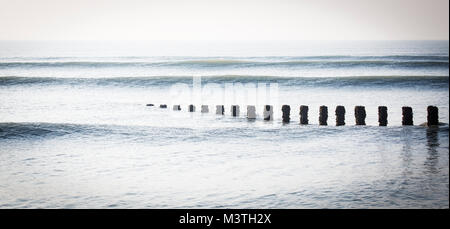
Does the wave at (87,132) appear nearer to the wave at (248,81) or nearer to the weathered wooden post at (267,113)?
the weathered wooden post at (267,113)

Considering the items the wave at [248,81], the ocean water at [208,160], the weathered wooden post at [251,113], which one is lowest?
the ocean water at [208,160]

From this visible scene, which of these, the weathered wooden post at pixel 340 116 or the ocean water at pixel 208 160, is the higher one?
the weathered wooden post at pixel 340 116

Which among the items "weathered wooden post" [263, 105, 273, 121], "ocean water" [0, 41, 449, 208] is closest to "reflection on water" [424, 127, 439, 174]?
"ocean water" [0, 41, 449, 208]

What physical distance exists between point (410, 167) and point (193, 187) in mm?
3450

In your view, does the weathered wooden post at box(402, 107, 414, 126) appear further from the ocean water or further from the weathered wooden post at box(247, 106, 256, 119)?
the weathered wooden post at box(247, 106, 256, 119)

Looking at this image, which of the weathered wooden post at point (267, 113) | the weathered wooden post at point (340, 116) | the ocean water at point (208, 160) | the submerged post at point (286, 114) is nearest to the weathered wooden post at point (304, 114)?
the ocean water at point (208, 160)

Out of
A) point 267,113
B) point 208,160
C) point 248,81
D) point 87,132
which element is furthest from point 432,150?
point 248,81

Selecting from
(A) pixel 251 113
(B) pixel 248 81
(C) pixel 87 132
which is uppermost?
(B) pixel 248 81

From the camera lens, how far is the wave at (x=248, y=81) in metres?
27.0

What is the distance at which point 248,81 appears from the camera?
30.5m

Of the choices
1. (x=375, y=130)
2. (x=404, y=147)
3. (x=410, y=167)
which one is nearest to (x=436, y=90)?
(x=375, y=130)

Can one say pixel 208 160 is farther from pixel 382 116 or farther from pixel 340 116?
pixel 382 116

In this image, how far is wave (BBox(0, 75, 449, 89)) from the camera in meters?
27.0

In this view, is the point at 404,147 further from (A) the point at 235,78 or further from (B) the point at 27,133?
(A) the point at 235,78
